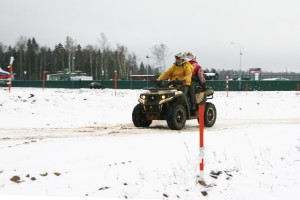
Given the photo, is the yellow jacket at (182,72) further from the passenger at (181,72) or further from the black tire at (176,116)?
the black tire at (176,116)

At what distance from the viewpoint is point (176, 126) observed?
31.7 ft

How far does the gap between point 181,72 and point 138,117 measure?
75.9 inches

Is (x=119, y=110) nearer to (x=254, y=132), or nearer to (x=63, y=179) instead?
(x=254, y=132)

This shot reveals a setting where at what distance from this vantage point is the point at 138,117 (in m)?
10.4

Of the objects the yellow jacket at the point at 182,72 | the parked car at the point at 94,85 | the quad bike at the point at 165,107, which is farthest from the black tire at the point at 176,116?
the parked car at the point at 94,85

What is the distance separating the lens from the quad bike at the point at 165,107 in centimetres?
A: 962

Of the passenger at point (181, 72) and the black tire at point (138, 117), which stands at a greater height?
the passenger at point (181, 72)

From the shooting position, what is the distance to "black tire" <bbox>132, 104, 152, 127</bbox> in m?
10.3

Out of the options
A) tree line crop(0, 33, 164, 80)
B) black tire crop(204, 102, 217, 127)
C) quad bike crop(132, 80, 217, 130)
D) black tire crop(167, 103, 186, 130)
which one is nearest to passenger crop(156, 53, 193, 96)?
quad bike crop(132, 80, 217, 130)

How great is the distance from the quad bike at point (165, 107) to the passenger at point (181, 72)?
21 centimetres

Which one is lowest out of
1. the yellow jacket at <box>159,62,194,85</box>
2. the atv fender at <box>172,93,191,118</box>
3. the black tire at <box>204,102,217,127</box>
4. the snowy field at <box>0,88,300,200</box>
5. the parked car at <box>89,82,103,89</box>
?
the snowy field at <box>0,88,300,200</box>

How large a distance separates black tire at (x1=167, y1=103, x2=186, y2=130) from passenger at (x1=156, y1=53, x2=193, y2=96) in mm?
653

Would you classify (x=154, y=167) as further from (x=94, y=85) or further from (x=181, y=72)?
(x=94, y=85)

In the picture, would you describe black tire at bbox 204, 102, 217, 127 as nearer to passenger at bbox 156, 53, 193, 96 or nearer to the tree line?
passenger at bbox 156, 53, 193, 96
